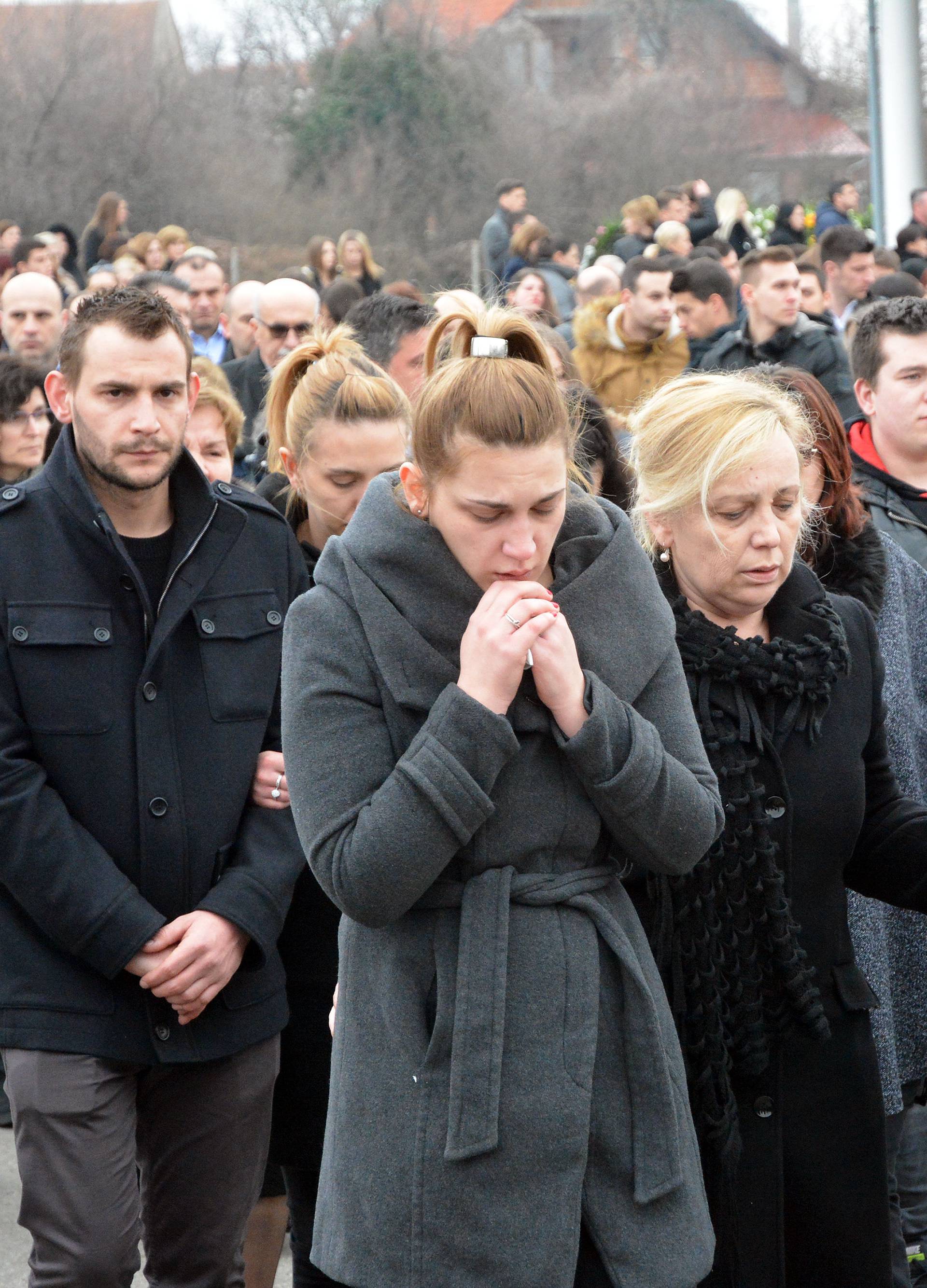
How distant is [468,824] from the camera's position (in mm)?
2137

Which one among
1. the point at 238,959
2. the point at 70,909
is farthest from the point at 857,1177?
the point at 70,909

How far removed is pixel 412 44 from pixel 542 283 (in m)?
24.2

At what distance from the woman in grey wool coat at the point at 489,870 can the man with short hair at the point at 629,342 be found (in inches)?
212

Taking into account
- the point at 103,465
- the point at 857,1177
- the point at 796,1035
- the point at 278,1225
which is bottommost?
the point at 278,1225

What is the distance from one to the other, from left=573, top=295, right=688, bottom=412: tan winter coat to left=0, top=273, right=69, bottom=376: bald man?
2.39 meters

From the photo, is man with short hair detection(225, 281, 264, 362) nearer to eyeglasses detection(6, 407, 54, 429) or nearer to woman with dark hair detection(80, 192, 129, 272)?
eyeglasses detection(6, 407, 54, 429)

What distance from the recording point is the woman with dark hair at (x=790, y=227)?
1546 cm

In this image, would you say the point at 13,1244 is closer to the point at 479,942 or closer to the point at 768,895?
the point at 768,895

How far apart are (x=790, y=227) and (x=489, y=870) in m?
14.5

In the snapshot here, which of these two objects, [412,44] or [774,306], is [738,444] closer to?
[774,306]

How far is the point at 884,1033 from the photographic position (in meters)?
3.13

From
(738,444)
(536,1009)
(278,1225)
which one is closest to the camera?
(536,1009)

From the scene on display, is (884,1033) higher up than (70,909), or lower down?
lower down

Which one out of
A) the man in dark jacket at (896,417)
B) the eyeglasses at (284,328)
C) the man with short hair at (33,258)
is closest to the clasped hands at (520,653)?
the man in dark jacket at (896,417)
